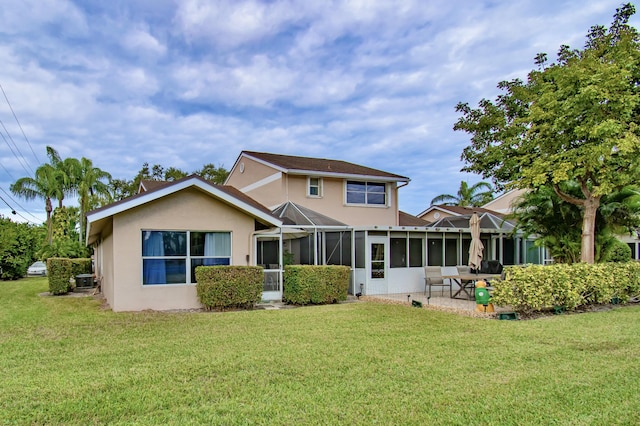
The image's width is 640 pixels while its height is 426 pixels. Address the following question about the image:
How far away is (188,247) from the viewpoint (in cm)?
1257

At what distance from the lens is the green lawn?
4625mm

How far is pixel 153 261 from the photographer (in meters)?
12.1

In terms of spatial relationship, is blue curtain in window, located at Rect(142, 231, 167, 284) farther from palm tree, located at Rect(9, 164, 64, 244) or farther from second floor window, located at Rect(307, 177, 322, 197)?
palm tree, located at Rect(9, 164, 64, 244)

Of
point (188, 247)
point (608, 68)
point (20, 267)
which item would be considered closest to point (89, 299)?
point (188, 247)

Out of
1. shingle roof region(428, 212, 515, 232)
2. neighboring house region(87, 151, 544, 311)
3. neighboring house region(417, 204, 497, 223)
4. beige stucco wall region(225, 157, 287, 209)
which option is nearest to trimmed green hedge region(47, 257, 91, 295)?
neighboring house region(87, 151, 544, 311)

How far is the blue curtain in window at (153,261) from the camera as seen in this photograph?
1208 centimetres

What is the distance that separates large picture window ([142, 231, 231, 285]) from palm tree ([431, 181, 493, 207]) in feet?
108

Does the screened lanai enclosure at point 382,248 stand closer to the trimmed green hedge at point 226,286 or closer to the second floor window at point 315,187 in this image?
the trimmed green hedge at point 226,286

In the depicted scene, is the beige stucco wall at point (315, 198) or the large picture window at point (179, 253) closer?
the large picture window at point (179, 253)

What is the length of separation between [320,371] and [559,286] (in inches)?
332

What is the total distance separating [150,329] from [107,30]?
438 inches

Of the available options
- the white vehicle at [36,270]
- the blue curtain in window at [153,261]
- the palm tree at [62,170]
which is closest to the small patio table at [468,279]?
the blue curtain in window at [153,261]

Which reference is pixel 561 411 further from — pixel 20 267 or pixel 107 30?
pixel 20 267

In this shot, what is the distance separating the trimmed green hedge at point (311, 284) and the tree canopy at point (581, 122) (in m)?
6.99
